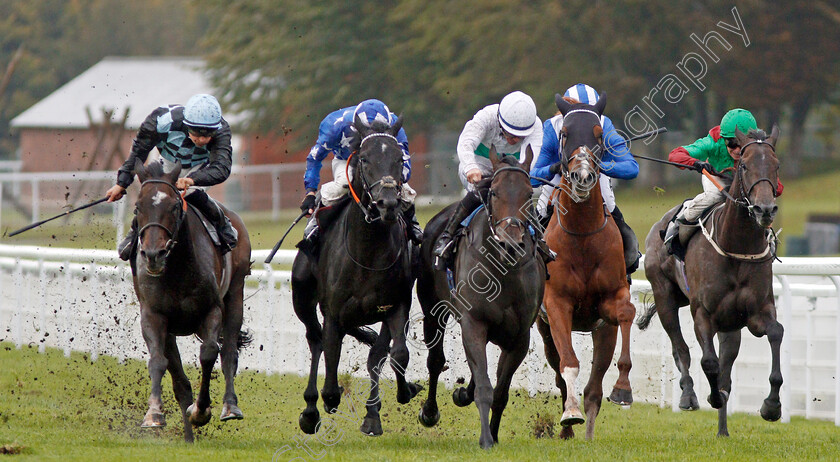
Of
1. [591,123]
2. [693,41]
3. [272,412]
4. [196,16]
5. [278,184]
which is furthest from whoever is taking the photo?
[196,16]

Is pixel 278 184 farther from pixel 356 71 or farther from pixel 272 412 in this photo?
pixel 272 412

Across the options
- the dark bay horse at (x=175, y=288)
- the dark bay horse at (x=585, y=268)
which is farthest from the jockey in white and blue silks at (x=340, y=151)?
the dark bay horse at (x=585, y=268)

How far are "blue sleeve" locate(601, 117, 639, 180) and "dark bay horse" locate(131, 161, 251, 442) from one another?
8.46ft

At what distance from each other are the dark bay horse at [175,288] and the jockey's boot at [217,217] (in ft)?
0.36

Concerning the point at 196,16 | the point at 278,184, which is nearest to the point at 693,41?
the point at 278,184

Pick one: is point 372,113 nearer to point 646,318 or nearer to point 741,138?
point 741,138

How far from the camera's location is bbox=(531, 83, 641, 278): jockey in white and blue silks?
24.0 feet

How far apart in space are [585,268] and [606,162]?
26.9 inches

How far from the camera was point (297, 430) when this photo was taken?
27.0ft

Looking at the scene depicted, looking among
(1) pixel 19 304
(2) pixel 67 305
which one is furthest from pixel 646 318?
(1) pixel 19 304

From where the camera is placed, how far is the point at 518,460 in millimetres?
6086

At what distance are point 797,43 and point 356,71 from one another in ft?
35.8

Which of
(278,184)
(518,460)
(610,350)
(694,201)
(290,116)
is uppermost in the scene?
(290,116)

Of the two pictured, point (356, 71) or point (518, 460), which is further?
point (356, 71)
